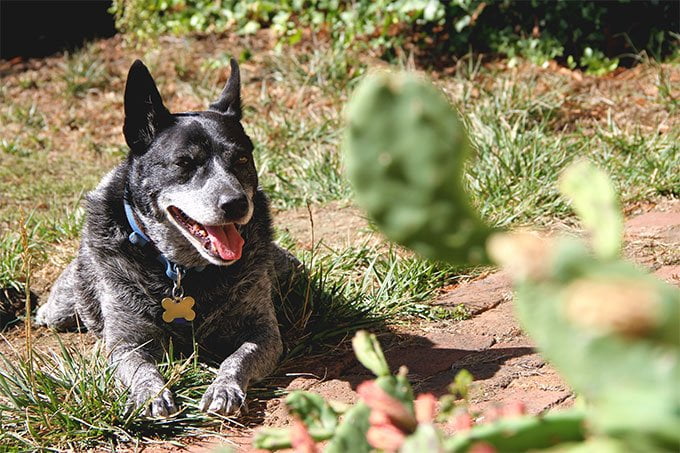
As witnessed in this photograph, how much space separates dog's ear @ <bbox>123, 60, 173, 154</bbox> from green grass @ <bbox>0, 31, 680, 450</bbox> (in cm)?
68

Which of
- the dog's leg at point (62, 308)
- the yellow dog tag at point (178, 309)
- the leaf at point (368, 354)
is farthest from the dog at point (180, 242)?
the leaf at point (368, 354)

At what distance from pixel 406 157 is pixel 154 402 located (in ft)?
7.87

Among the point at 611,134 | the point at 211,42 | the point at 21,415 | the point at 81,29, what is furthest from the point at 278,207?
the point at 81,29

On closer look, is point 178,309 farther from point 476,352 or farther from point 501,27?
point 501,27

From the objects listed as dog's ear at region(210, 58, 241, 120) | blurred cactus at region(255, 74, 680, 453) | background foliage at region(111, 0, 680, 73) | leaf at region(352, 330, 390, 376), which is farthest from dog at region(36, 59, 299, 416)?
background foliage at region(111, 0, 680, 73)

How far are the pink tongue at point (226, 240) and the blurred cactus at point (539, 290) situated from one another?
2499 millimetres

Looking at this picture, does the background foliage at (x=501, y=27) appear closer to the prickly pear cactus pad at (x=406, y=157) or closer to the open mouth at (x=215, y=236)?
the open mouth at (x=215, y=236)

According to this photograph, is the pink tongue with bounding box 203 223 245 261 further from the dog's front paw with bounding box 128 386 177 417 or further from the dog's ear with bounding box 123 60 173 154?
the dog's front paw with bounding box 128 386 177 417

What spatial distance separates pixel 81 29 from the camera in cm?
1006

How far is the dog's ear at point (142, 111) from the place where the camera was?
374 cm

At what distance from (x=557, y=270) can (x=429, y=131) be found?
20cm

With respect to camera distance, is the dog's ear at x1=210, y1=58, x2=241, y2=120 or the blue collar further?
the dog's ear at x1=210, y1=58, x2=241, y2=120

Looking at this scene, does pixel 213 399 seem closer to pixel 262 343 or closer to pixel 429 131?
pixel 262 343

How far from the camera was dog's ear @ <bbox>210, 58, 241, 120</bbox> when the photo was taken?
163 inches
